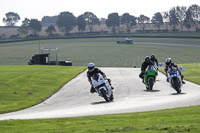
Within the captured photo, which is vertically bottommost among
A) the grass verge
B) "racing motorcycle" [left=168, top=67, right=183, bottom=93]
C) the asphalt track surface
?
the grass verge

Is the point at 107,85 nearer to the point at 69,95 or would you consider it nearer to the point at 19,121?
the point at 69,95

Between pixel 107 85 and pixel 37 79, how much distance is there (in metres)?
13.3

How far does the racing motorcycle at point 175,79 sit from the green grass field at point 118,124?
799 cm

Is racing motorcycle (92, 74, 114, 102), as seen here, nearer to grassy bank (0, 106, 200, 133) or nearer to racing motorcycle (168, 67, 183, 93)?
racing motorcycle (168, 67, 183, 93)

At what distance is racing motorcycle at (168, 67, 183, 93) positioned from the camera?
66.2ft

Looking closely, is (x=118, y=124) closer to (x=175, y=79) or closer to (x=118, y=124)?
Result: (x=118, y=124)

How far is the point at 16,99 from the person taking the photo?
2102 cm

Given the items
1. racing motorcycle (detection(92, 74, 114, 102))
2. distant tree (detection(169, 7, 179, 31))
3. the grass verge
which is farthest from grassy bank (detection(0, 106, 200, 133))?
distant tree (detection(169, 7, 179, 31))

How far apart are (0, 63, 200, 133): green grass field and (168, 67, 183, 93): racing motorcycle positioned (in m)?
7.99

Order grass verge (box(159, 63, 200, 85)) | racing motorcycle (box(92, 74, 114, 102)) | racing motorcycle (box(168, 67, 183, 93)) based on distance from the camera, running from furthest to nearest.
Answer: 1. grass verge (box(159, 63, 200, 85))
2. racing motorcycle (box(168, 67, 183, 93))
3. racing motorcycle (box(92, 74, 114, 102))

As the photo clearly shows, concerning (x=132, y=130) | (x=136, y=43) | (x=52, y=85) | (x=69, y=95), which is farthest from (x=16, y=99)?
(x=136, y=43)

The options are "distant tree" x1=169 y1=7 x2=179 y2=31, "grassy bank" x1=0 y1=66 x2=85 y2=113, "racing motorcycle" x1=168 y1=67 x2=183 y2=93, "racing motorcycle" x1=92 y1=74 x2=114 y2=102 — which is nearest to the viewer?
"racing motorcycle" x1=92 y1=74 x2=114 y2=102

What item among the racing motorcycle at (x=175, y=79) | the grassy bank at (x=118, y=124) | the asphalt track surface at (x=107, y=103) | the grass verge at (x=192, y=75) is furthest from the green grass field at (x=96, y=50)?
the grassy bank at (x=118, y=124)

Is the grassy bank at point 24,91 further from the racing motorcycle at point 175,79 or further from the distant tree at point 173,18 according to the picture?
the distant tree at point 173,18
